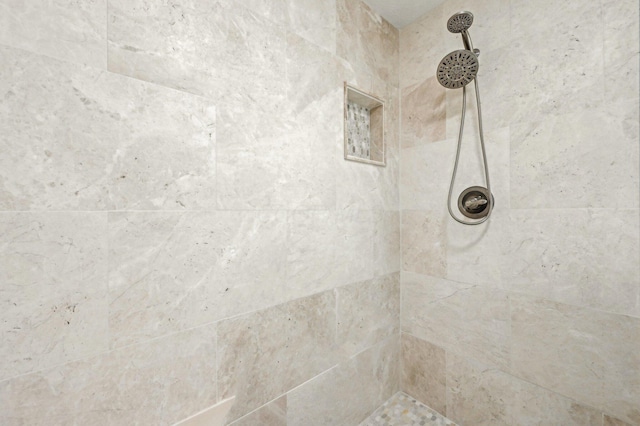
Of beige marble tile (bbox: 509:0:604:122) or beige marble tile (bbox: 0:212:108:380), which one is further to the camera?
beige marble tile (bbox: 509:0:604:122)

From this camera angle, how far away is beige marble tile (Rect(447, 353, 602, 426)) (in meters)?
1.02

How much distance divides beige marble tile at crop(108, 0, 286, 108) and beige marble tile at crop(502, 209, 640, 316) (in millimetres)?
1129

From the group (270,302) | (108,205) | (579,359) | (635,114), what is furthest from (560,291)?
(108,205)

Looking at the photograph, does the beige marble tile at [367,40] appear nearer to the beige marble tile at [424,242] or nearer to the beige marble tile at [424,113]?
the beige marble tile at [424,113]

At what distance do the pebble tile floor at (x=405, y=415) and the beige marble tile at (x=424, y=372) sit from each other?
4 cm

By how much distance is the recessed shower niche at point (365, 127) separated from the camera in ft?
4.50

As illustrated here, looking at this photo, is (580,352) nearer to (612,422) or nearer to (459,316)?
(612,422)

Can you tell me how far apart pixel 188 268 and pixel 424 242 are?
3.72 feet

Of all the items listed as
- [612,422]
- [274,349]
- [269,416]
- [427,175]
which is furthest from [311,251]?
[612,422]

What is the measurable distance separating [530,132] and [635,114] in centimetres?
27

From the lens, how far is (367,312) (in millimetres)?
1354

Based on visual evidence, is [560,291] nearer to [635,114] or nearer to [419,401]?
[635,114]

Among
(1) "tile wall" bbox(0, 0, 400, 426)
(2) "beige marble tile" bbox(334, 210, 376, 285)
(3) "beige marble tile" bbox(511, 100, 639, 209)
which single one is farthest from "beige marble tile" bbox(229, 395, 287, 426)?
(3) "beige marble tile" bbox(511, 100, 639, 209)

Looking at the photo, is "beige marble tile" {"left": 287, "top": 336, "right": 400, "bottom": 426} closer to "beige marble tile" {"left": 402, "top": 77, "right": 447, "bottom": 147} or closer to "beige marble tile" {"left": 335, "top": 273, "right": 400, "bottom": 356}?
"beige marble tile" {"left": 335, "top": 273, "right": 400, "bottom": 356}
